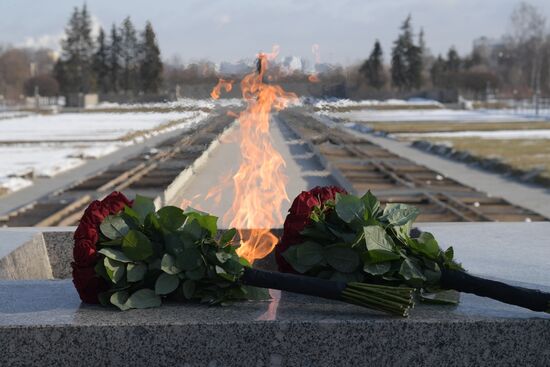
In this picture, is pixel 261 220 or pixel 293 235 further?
pixel 261 220

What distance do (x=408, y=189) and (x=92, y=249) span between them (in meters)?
12.2

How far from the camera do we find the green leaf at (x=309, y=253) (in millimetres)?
3859

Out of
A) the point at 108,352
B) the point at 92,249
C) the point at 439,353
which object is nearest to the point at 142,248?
the point at 92,249

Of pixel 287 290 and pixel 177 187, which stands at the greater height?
pixel 287 290

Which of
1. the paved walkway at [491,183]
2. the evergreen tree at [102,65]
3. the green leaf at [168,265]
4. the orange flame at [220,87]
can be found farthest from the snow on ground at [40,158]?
the evergreen tree at [102,65]

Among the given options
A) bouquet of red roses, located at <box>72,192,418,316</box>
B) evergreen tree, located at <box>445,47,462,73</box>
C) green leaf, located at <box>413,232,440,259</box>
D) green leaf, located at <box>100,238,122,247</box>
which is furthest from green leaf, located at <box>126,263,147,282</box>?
evergreen tree, located at <box>445,47,462,73</box>

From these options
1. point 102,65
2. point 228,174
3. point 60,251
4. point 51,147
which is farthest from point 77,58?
point 60,251

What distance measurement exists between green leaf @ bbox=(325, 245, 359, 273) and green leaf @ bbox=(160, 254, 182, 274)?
667 millimetres

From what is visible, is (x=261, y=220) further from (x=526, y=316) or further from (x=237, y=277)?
(x=526, y=316)

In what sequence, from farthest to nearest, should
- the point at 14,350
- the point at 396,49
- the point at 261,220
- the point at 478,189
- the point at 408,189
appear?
the point at 396,49, the point at 478,189, the point at 408,189, the point at 261,220, the point at 14,350

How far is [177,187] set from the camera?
15672 millimetres

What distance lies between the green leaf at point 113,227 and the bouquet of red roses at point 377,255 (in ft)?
2.40

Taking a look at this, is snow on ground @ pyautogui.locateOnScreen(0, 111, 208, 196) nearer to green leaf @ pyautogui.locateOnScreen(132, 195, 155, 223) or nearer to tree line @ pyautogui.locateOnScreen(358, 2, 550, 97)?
green leaf @ pyautogui.locateOnScreen(132, 195, 155, 223)

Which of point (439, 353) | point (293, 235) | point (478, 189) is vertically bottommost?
point (478, 189)
